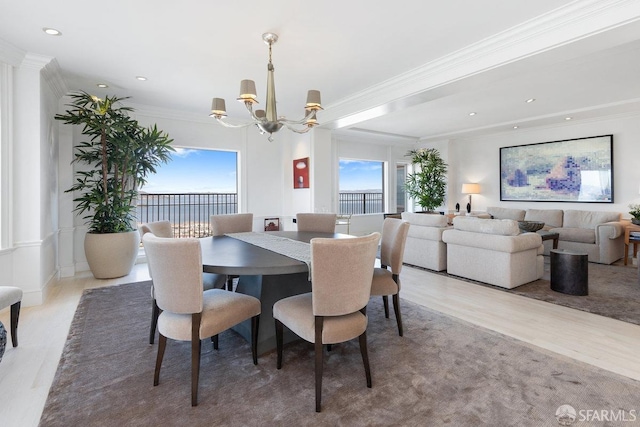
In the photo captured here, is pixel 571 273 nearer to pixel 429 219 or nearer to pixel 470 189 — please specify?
pixel 429 219

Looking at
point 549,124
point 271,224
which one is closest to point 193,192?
point 271,224

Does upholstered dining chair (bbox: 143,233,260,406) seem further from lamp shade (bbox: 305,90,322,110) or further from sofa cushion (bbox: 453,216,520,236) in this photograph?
sofa cushion (bbox: 453,216,520,236)

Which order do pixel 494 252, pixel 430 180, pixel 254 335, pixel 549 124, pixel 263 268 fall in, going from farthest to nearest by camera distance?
1. pixel 430 180
2. pixel 549 124
3. pixel 494 252
4. pixel 254 335
5. pixel 263 268

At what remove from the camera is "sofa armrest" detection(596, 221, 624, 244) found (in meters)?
4.91

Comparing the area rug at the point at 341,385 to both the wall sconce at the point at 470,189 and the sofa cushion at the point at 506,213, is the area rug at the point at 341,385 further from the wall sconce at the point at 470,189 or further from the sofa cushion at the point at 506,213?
the wall sconce at the point at 470,189

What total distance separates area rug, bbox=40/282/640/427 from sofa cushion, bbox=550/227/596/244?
3970 mm

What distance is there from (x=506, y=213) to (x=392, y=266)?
16.8ft

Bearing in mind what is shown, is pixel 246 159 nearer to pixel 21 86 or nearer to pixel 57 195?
pixel 57 195

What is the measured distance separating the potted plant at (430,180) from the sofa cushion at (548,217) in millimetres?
2067

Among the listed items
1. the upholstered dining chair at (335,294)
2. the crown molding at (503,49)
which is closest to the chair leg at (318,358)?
the upholstered dining chair at (335,294)

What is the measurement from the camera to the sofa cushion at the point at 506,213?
6.45m

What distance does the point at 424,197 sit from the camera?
7820 millimetres

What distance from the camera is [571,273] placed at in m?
3.55

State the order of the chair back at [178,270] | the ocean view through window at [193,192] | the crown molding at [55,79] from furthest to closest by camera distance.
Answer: the ocean view through window at [193,192] < the crown molding at [55,79] < the chair back at [178,270]
